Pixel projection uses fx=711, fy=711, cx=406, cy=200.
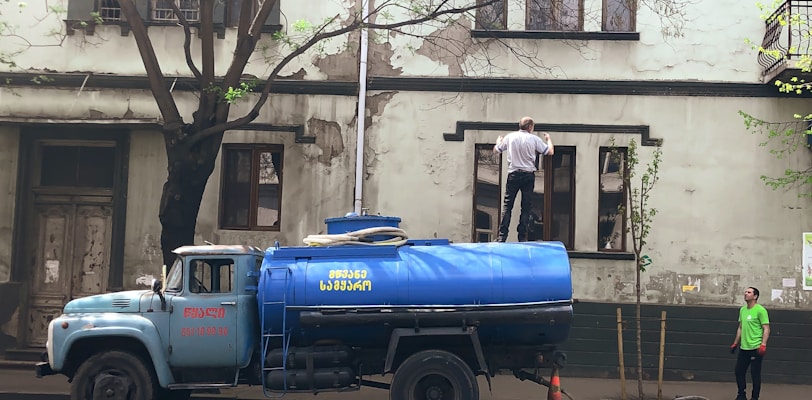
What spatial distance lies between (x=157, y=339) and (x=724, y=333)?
9.26 metres

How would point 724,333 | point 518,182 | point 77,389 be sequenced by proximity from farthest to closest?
point 724,333 < point 518,182 < point 77,389

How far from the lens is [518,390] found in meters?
11.3

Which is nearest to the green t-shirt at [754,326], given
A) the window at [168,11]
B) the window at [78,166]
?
the window at [168,11]

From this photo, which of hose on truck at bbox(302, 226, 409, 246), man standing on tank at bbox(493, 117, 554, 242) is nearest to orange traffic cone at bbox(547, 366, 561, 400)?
man standing on tank at bbox(493, 117, 554, 242)

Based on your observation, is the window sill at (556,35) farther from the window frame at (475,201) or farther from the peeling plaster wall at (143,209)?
the peeling plaster wall at (143,209)

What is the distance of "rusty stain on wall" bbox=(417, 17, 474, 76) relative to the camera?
42.6ft

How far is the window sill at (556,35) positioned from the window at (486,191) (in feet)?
6.61

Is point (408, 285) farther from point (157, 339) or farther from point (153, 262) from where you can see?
point (153, 262)

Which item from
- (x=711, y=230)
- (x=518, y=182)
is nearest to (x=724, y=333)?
(x=711, y=230)

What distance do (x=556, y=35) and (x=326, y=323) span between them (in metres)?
7.43

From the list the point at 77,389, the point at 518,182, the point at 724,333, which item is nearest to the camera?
the point at 77,389

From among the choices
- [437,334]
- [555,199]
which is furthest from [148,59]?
[555,199]

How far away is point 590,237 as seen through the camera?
1257 cm

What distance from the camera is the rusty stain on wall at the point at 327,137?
1304 cm
